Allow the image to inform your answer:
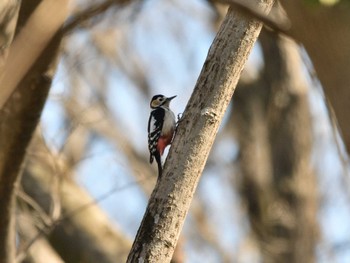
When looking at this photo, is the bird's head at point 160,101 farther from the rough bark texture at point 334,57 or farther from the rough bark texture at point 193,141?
the rough bark texture at point 334,57

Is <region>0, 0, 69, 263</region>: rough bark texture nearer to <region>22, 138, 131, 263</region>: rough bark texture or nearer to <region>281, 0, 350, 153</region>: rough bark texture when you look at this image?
<region>22, 138, 131, 263</region>: rough bark texture

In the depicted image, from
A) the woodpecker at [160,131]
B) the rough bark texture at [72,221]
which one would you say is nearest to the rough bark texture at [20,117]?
the woodpecker at [160,131]

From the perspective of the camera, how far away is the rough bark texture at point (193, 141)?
3.44 m

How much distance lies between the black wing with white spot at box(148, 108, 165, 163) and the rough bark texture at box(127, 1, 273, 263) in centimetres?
138

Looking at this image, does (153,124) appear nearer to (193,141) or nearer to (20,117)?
(20,117)

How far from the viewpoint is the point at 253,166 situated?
11938mm

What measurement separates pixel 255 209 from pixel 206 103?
816 centimetres

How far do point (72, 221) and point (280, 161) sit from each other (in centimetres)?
519

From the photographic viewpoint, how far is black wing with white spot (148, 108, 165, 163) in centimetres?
515

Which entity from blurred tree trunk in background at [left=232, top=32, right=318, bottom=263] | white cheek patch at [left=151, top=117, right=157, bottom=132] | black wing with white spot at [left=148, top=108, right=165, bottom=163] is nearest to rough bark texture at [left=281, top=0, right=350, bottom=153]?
black wing with white spot at [left=148, top=108, right=165, bottom=163]

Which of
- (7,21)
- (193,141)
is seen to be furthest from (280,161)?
(193,141)

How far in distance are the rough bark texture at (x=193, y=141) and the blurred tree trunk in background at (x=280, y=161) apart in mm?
7206

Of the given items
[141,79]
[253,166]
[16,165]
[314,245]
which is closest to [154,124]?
[16,165]

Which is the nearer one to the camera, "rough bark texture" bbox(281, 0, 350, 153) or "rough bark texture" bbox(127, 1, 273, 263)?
"rough bark texture" bbox(281, 0, 350, 153)
